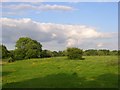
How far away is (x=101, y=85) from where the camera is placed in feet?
58.4

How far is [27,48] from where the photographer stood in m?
47.1

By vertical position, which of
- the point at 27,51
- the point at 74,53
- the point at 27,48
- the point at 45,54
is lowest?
the point at 45,54

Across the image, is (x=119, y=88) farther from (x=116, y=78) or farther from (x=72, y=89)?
(x=116, y=78)

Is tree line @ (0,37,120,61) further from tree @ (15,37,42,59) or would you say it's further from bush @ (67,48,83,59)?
bush @ (67,48,83,59)

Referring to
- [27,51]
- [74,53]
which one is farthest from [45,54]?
[74,53]

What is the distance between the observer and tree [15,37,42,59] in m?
44.9

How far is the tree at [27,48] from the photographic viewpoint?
44906 mm

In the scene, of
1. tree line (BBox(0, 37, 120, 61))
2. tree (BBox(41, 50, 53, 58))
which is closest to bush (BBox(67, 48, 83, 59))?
tree line (BBox(0, 37, 120, 61))

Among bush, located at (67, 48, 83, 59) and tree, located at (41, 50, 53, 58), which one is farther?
tree, located at (41, 50, 53, 58)

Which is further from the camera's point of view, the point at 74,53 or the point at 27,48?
the point at 27,48

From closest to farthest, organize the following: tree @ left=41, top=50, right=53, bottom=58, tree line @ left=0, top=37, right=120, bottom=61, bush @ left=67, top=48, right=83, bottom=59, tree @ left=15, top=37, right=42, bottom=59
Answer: bush @ left=67, top=48, right=83, bottom=59, tree line @ left=0, top=37, right=120, bottom=61, tree @ left=15, top=37, right=42, bottom=59, tree @ left=41, top=50, right=53, bottom=58

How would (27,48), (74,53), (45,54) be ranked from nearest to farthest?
1. (74,53)
2. (27,48)
3. (45,54)

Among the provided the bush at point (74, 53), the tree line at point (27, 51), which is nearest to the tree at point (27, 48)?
the tree line at point (27, 51)

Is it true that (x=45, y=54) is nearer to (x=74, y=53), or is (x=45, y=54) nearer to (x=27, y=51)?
(x=27, y=51)
